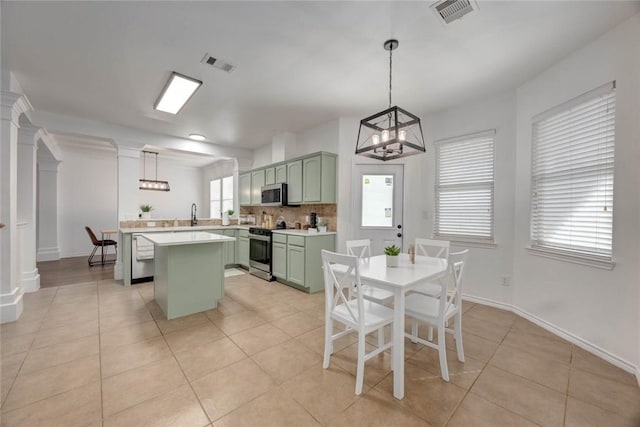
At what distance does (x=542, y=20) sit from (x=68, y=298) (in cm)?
606

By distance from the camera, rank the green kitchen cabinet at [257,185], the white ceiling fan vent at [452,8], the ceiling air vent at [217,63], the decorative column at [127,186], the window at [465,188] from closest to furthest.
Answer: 1. the white ceiling fan vent at [452,8]
2. the ceiling air vent at [217,63]
3. the window at [465,188]
4. the decorative column at [127,186]
5. the green kitchen cabinet at [257,185]

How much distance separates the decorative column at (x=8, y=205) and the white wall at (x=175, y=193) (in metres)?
4.93

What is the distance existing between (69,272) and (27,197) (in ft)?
6.00

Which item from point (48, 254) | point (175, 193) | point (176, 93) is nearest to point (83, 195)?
point (48, 254)

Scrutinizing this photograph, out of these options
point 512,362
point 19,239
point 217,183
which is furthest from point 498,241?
point 217,183

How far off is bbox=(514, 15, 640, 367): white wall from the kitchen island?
356cm

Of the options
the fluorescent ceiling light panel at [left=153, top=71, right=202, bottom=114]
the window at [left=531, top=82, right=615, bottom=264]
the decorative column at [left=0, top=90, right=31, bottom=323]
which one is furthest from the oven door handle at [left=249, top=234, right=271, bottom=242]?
the window at [left=531, top=82, right=615, bottom=264]

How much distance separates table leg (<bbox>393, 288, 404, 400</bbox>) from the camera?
1.75 metres

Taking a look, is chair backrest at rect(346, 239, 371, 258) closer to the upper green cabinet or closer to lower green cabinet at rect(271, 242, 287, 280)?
the upper green cabinet

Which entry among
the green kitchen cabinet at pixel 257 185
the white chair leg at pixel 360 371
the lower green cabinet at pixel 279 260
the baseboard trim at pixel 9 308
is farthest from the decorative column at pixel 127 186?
the white chair leg at pixel 360 371

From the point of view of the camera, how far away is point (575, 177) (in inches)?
102

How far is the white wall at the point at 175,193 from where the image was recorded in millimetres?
7816

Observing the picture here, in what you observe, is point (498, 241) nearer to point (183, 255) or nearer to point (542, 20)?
point (542, 20)

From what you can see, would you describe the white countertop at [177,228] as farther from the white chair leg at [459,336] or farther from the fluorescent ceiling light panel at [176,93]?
the white chair leg at [459,336]
